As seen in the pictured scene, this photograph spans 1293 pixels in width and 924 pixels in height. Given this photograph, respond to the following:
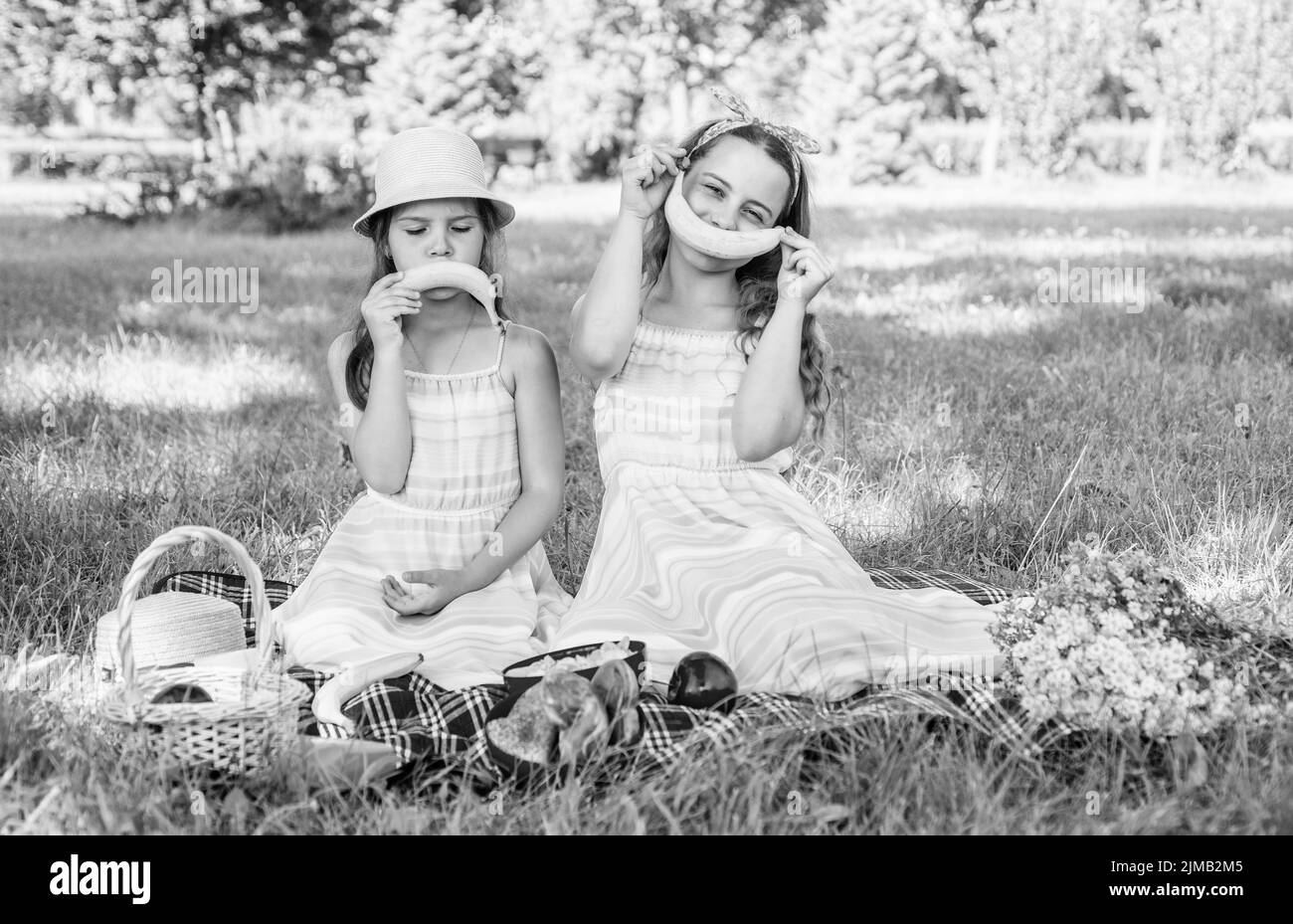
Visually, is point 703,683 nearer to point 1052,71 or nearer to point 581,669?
point 581,669

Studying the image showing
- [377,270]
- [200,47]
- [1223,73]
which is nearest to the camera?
[377,270]

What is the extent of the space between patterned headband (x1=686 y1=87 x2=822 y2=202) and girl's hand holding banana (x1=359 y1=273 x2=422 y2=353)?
746 mm

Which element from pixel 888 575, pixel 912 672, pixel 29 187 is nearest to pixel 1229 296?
pixel 888 575

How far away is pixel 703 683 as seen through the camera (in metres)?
2.39

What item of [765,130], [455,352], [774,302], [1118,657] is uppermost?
[765,130]

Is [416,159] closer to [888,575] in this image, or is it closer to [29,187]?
[888,575]

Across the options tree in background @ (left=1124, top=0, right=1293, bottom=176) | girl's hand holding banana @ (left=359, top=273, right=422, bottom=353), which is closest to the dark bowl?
girl's hand holding banana @ (left=359, top=273, right=422, bottom=353)

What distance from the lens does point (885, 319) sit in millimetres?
6445

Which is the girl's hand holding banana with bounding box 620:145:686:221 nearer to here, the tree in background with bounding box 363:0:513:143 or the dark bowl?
the dark bowl

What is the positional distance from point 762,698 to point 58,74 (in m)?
20.0

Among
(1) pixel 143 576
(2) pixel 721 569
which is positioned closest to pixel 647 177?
(2) pixel 721 569

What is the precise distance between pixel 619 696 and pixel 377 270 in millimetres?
1358

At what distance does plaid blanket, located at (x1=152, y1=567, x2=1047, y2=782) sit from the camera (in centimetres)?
221

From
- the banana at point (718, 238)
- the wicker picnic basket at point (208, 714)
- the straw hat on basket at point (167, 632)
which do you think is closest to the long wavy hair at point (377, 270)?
the banana at point (718, 238)
